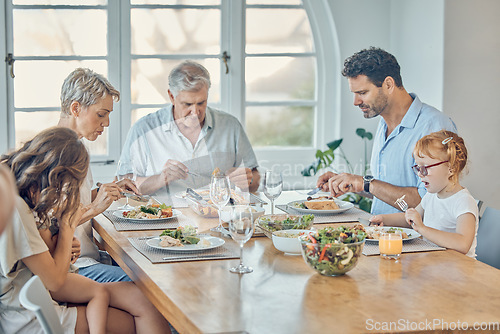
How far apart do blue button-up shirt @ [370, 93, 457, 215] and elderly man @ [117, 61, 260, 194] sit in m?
0.70

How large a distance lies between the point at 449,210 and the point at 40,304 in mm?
1520

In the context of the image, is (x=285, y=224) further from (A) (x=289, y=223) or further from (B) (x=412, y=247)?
(B) (x=412, y=247)

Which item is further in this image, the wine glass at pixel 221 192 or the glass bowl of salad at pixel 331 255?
the wine glass at pixel 221 192

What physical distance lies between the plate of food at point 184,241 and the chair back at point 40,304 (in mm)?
465

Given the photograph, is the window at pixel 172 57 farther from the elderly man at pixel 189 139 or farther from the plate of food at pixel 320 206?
the plate of food at pixel 320 206

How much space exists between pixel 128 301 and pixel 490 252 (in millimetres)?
1468

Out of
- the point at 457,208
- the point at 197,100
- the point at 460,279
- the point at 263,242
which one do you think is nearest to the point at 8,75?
the point at 197,100

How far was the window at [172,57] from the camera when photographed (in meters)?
4.02

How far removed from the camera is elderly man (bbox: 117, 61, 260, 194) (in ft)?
10.7

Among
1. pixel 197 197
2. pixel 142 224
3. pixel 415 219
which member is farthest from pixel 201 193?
pixel 415 219

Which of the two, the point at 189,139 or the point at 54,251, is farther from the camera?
the point at 189,139

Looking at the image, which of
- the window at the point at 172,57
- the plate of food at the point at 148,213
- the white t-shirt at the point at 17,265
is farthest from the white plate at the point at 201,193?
the window at the point at 172,57

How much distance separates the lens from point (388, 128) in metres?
3.14

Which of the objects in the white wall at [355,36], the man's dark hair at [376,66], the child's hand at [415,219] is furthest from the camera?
the white wall at [355,36]
